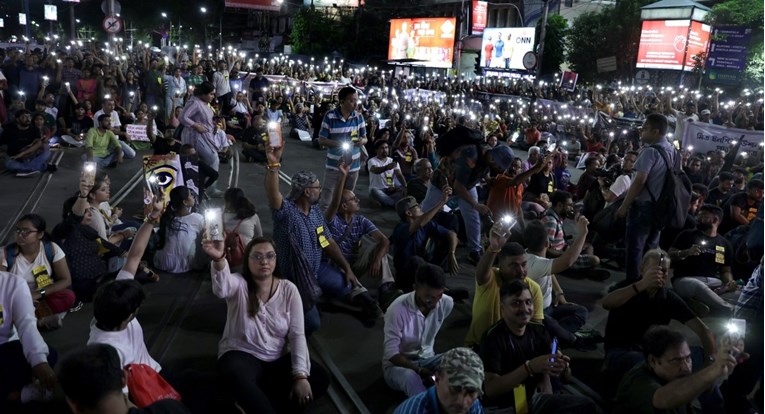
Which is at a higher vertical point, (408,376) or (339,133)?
(339,133)

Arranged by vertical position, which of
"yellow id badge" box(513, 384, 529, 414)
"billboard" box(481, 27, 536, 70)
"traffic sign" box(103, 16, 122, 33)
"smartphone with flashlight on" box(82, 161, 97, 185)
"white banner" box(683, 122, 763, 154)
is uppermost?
"billboard" box(481, 27, 536, 70)

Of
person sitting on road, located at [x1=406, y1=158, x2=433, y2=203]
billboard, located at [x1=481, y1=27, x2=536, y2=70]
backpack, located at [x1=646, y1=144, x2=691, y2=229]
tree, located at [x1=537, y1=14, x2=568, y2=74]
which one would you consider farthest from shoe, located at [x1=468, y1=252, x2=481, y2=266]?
tree, located at [x1=537, y1=14, x2=568, y2=74]

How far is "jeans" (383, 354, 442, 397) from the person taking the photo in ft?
14.1

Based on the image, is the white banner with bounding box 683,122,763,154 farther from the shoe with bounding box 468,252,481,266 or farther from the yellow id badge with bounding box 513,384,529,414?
the yellow id badge with bounding box 513,384,529,414

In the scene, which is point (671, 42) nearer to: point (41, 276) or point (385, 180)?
point (385, 180)

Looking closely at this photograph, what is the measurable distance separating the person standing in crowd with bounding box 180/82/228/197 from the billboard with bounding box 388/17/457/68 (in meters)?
34.0

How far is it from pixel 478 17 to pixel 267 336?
136 ft

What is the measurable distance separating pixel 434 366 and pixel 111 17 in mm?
20363

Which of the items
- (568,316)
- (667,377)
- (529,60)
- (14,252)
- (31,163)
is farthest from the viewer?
(529,60)

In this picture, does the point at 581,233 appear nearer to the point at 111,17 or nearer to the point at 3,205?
the point at 3,205

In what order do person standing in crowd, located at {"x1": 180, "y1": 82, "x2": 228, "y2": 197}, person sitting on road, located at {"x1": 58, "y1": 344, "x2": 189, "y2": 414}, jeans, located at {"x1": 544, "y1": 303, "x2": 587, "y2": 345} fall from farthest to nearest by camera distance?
person standing in crowd, located at {"x1": 180, "y1": 82, "x2": 228, "y2": 197}, jeans, located at {"x1": 544, "y1": 303, "x2": 587, "y2": 345}, person sitting on road, located at {"x1": 58, "y1": 344, "x2": 189, "y2": 414}

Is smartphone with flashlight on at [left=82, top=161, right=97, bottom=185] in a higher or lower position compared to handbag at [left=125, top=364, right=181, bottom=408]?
higher

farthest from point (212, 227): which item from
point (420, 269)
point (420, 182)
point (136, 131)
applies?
point (136, 131)

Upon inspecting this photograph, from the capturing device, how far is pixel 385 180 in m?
11.1
